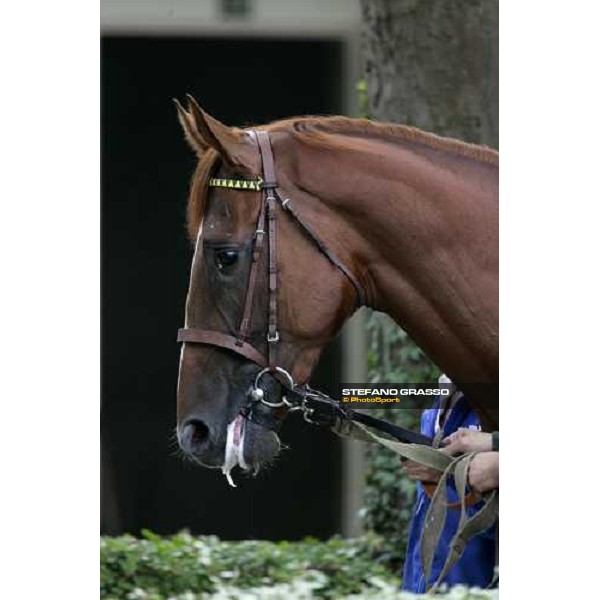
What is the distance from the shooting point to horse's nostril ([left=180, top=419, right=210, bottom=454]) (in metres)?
4.11

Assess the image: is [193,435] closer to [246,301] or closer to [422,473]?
[246,301]

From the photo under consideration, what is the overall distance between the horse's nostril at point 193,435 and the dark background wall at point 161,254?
82cm

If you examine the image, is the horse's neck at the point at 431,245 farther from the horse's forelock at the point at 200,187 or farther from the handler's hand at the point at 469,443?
the horse's forelock at the point at 200,187

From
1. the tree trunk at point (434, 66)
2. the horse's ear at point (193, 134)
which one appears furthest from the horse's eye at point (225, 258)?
the tree trunk at point (434, 66)

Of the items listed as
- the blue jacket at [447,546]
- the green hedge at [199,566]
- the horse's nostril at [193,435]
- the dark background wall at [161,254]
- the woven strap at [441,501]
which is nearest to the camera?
the horse's nostril at [193,435]

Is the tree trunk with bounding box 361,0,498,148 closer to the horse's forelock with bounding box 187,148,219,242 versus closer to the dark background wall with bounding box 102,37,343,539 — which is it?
the dark background wall with bounding box 102,37,343,539

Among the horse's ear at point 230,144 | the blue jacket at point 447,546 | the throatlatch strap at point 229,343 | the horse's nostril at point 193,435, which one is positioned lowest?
the blue jacket at point 447,546

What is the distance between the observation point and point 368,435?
434cm

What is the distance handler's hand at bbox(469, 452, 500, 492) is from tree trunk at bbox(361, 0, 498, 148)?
1.21 meters

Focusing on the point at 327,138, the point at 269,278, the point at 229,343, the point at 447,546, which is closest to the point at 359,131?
the point at 327,138

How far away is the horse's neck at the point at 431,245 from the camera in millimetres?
4074

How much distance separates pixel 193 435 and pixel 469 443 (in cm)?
82

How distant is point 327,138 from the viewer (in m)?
4.11
